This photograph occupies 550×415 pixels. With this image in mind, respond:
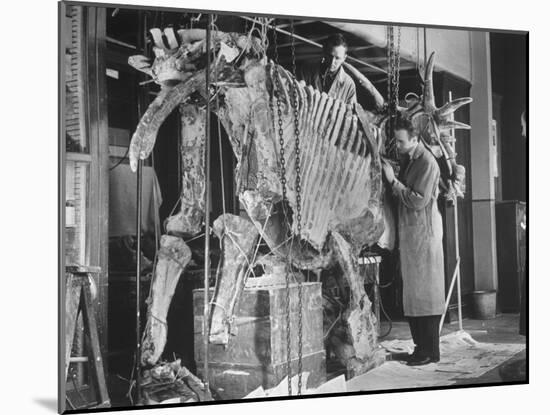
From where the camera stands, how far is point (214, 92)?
4.69 metres

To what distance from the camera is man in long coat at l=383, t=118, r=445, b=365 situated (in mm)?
5129

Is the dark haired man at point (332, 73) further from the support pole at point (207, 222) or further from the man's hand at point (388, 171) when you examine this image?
the support pole at point (207, 222)

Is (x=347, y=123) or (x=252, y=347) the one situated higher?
(x=347, y=123)

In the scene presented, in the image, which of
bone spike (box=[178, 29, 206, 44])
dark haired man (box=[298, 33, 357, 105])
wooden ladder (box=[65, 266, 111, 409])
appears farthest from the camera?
dark haired man (box=[298, 33, 357, 105])

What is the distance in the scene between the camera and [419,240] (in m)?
5.16

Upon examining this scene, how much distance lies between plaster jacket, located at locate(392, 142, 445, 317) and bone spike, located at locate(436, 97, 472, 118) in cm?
25

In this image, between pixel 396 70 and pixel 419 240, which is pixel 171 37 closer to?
pixel 396 70

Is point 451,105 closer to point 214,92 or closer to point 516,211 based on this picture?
point 516,211

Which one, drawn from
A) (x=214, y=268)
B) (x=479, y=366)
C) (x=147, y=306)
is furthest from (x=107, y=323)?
(x=479, y=366)

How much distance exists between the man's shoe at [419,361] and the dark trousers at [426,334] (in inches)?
0.8

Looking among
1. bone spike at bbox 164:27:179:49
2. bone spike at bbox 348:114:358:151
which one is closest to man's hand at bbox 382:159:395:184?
bone spike at bbox 348:114:358:151

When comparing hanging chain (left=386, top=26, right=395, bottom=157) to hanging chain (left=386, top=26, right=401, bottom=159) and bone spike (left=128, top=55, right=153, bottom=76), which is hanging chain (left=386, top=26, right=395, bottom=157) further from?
bone spike (left=128, top=55, right=153, bottom=76)

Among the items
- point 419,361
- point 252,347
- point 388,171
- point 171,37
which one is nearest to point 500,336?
point 419,361

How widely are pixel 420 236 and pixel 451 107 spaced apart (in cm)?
82
